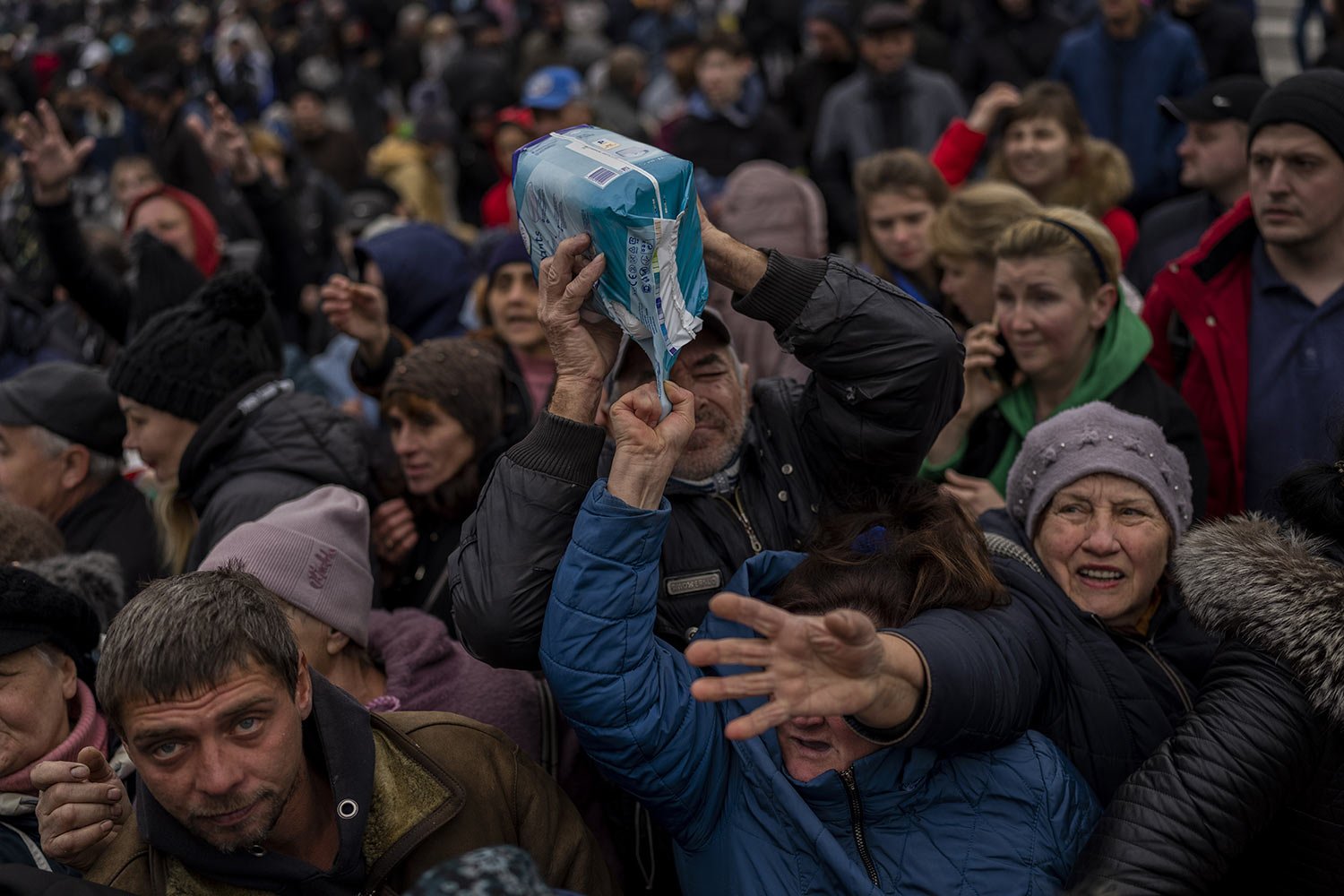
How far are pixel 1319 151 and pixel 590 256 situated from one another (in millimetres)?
2385

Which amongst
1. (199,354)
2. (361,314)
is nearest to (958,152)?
(361,314)

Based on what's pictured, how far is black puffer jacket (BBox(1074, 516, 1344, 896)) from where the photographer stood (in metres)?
2.24

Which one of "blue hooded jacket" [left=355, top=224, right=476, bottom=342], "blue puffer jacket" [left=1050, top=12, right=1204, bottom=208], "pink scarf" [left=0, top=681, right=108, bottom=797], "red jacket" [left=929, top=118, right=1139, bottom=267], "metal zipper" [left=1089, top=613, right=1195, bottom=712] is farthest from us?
"blue puffer jacket" [left=1050, top=12, right=1204, bottom=208]

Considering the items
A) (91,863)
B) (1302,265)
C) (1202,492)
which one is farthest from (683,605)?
(1302,265)

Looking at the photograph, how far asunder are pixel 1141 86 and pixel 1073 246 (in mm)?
3799

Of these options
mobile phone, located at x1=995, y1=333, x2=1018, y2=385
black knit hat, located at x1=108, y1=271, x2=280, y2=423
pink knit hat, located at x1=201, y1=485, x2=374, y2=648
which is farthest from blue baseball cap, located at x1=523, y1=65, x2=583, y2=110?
pink knit hat, located at x1=201, y1=485, x2=374, y2=648

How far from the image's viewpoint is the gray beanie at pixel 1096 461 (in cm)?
306

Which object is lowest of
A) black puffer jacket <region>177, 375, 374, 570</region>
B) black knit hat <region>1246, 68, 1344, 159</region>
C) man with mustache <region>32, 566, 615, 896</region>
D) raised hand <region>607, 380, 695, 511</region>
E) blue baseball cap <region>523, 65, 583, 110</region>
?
blue baseball cap <region>523, 65, 583, 110</region>

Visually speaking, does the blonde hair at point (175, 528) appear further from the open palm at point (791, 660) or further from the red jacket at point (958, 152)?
the red jacket at point (958, 152)

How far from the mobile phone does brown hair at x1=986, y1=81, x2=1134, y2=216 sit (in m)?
1.80

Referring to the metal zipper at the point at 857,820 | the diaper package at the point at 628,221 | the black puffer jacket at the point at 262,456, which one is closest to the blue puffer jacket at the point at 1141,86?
the black puffer jacket at the point at 262,456

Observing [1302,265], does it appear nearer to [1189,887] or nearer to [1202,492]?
[1202,492]

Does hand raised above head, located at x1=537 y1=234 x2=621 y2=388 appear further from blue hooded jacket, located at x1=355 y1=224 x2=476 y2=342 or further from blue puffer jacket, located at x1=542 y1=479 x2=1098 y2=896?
blue hooded jacket, located at x1=355 y1=224 x2=476 y2=342

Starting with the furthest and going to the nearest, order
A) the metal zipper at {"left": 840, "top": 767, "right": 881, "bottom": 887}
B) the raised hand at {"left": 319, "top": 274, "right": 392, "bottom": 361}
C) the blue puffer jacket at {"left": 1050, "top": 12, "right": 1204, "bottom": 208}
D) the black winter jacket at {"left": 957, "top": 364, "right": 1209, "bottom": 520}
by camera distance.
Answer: the blue puffer jacket at {"left": 1050, "top": 12, "right": 1204, "bottom": 208} → the raised hand at {"left": 319, "top": 274, "right": 392, "bottom": 361} → the black winter jacket at {"left": 957, "top": 364, "right": 1209, "bottom": 520} → the metal zipper at {"left": 840, "top": 767, "right": 881, "bottom": 887}
